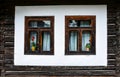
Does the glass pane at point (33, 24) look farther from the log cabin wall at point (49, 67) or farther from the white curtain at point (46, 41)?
the log cabin wall at point (49, 67)

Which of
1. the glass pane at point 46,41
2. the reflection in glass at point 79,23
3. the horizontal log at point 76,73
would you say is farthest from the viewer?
the glass pane at point 46,41

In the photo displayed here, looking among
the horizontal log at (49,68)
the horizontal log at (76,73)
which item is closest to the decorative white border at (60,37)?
the horizontal log at (49,68)

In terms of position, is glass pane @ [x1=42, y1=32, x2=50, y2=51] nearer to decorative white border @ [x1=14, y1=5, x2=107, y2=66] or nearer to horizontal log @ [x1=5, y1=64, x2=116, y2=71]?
decorative white border @ [x1=14, y1=5, x2=107, y2=66]

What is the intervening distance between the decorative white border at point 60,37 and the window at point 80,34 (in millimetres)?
113

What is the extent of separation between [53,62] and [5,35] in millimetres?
1548

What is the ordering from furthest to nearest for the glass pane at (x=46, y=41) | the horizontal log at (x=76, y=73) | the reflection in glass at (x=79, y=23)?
the glass pane at (x=46, y=41) < the reflection in glass at (x=79, y=23) < the horizontal log at (x=76, y=73)

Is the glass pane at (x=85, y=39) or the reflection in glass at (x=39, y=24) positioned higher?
the reflection in glass at (x=39, y=24)

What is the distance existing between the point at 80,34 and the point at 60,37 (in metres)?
0.56

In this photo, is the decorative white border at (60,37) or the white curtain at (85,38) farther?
the white curtain at (85,38)

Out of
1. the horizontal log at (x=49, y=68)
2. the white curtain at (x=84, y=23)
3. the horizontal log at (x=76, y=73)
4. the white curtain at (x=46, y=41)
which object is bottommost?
the horizontal log at (x=76, y=73)

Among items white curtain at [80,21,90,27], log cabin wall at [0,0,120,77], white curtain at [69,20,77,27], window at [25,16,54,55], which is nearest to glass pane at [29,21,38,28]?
window at [25,16,54,55]

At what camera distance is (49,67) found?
11023 mm

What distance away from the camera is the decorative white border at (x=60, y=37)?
10.9 metres

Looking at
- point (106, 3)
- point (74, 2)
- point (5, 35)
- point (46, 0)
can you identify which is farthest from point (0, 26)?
point (106, 3)
